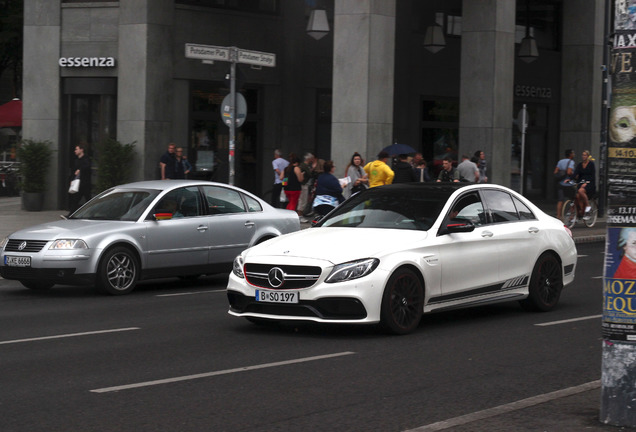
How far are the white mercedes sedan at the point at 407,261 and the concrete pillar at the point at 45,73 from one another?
64.1 feet

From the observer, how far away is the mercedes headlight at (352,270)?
394 inches

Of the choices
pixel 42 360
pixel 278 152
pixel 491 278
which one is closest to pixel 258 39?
pixel 278 152

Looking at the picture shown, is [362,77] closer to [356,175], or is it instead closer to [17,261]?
[356,175]

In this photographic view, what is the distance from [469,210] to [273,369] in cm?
376

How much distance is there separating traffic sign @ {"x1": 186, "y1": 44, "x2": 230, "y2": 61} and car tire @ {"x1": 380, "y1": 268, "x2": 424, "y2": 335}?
893 centimetres

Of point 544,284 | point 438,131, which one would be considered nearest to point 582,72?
point 438,131

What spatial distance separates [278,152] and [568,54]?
11.9 meters

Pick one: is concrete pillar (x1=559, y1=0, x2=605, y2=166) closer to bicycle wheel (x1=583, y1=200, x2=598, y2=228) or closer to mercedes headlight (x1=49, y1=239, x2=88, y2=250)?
A: bicycle wheel (x1=583, y1=200, x2=598, y2=228)

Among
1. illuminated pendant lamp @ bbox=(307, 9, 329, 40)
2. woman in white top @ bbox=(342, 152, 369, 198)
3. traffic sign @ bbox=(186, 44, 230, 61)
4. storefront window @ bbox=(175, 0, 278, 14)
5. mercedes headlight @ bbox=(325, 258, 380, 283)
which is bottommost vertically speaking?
mercedes headlight @ bbox=(325, 258, 380, 283)

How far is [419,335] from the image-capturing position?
34.8 ft

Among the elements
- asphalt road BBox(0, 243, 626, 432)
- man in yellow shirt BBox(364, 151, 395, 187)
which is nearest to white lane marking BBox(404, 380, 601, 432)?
asphalt road BBox(0, 243, 626, 432)

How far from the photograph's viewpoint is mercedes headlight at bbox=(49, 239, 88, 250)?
542 inches

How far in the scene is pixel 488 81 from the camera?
2911cm

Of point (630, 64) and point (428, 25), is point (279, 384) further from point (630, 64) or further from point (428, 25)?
point (428, 25)
